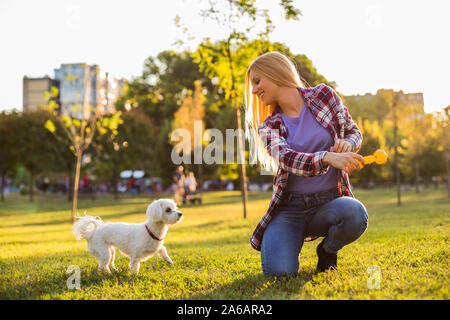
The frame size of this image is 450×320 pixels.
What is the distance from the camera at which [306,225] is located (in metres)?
3.82

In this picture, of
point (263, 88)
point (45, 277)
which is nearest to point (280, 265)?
point (263, 88)

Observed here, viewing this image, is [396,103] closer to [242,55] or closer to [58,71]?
[242,55]

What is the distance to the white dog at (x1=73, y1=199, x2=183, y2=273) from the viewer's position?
465 cm

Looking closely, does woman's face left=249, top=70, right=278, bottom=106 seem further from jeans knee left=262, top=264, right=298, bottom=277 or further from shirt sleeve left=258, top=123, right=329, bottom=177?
jeans knee left=262, top=264, right=298, bottom=277

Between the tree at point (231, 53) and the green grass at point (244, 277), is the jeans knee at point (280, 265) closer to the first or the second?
the green grass at point (244, 277)

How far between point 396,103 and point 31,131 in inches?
900

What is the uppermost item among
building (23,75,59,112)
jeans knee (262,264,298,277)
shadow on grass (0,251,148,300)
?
building (23,75,59,112)

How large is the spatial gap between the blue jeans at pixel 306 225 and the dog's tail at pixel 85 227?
7.22 ft

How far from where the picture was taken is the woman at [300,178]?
3.56 metres

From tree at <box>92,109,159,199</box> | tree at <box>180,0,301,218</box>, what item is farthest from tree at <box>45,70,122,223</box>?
tree at <box>92,109,159,199</box>

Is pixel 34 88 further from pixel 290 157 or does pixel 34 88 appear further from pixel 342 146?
pixel 342 146

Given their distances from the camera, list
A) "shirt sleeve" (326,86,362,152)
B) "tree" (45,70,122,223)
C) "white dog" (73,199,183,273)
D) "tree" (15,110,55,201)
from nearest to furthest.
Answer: "shirt sleeve" (326,86,362,152), "white dog" (73,199,183,273), "tree" (45,70,122,223), "tree" (15,110,55,201)

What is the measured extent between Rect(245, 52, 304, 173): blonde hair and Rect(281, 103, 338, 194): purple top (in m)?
0.30

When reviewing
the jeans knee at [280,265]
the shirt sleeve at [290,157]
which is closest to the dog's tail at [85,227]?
the jeans knee at [280,265]
